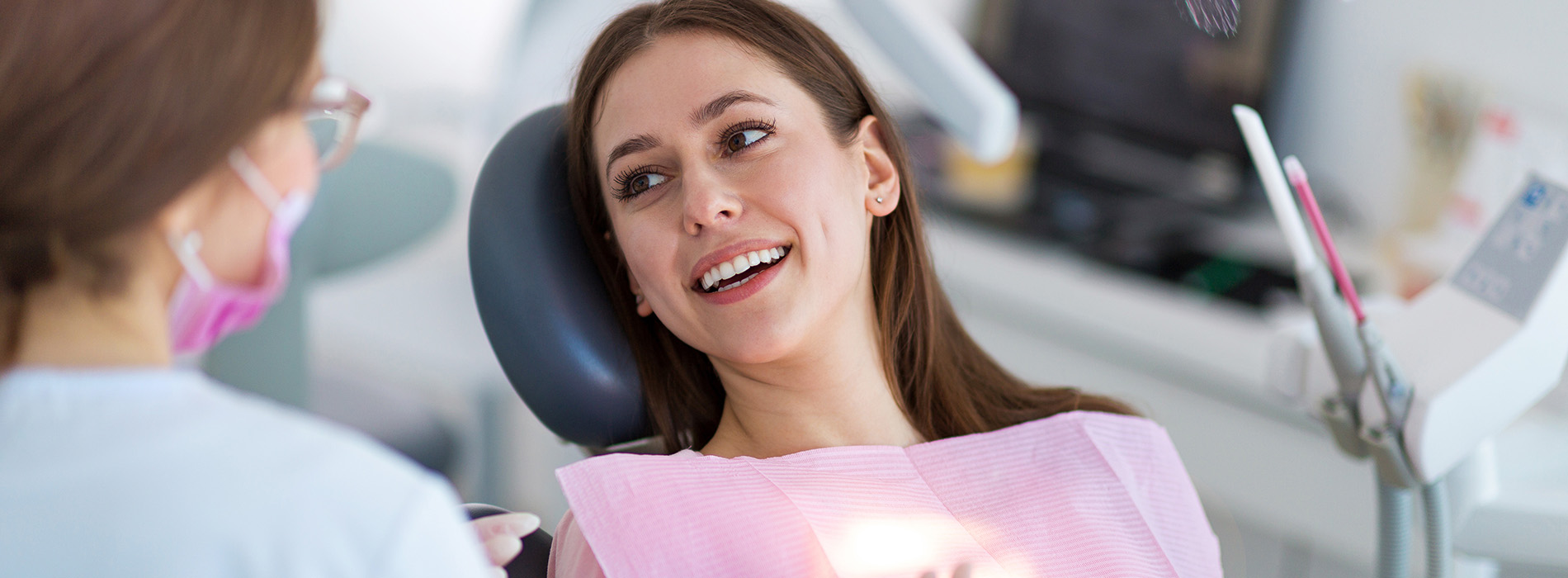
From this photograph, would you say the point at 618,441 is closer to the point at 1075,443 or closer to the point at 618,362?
the point at 618,362

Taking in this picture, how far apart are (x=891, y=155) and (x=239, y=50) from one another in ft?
2.63

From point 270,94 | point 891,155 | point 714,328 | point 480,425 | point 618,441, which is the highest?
point 270,94

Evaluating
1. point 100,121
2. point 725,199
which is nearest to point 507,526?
point 725,199

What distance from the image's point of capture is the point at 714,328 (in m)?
1.11

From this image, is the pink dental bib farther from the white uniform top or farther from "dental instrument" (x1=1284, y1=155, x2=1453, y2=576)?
the white uniform top

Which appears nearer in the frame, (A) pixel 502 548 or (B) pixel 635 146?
(A) pixel 502 548

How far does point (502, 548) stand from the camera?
868mm

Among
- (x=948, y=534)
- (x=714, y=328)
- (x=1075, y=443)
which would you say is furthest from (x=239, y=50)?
(x=1075, y=443)

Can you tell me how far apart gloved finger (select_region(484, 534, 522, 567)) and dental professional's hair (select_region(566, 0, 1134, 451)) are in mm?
313

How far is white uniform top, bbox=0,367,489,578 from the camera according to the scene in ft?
1.66

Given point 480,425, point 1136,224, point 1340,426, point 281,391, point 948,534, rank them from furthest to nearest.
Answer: point 480,425
point 1136,224
point 281,391
point 1340,426
point 948,534

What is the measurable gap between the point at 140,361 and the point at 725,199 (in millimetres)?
587

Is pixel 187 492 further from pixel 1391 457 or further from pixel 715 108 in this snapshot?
pixel 1391 457

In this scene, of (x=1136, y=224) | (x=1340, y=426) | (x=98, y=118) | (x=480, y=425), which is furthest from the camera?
(x=480, y=425)
